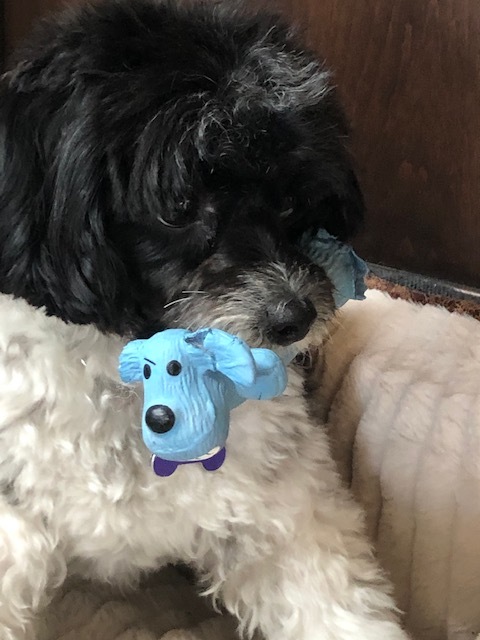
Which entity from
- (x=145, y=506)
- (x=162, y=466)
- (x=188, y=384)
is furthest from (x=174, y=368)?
(x=145, y=506)

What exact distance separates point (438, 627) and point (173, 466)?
1.69ft

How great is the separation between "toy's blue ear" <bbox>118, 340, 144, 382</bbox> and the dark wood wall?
34.5 inches

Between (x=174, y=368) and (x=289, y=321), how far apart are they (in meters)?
0.14

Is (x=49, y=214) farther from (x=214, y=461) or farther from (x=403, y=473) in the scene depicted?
(x=403, y=473)

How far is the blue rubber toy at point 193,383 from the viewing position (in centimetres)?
69

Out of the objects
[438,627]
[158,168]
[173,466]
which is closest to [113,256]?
[158,168]

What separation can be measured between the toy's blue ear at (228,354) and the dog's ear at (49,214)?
11 cm

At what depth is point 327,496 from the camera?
3.29 ft

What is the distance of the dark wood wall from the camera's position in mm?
1600

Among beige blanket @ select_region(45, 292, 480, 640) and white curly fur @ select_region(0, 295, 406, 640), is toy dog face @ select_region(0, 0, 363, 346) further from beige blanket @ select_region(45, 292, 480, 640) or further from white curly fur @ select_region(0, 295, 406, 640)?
beige blanket @ select_region(45, 292, 480, 640)

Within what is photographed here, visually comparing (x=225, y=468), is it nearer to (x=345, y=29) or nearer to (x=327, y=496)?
(x=327, y=496)

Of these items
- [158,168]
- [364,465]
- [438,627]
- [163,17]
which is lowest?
[438,627]

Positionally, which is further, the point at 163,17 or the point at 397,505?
the point at 397,505

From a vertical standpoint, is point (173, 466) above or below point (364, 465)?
above
